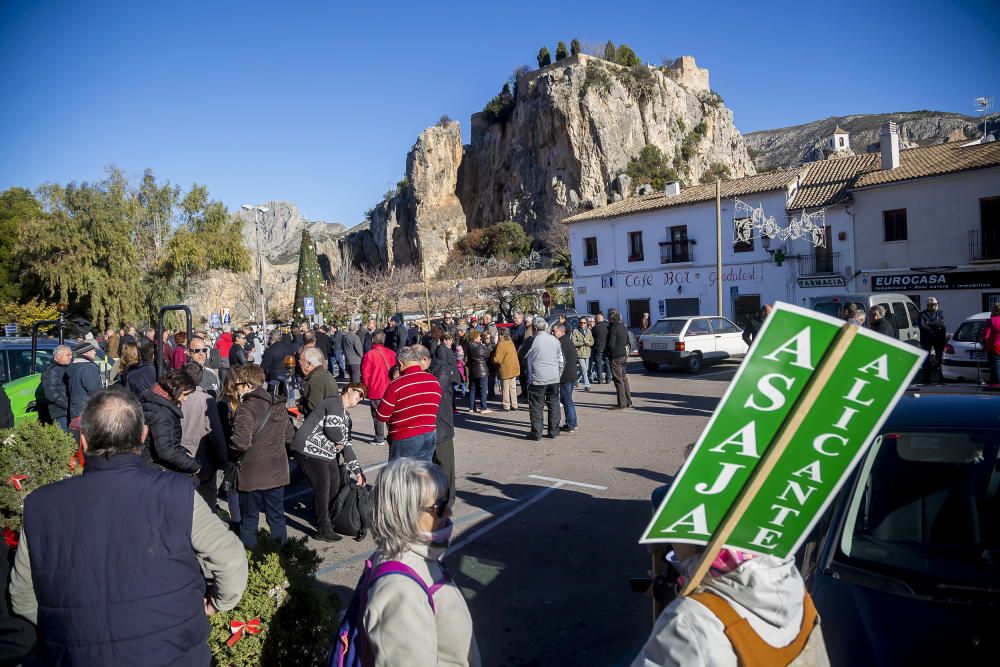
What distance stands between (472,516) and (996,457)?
4585 mm

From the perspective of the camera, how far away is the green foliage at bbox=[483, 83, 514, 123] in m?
76.6

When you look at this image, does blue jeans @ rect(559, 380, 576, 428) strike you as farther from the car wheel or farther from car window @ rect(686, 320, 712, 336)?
car window @ rect(686, 320, 712, 336)

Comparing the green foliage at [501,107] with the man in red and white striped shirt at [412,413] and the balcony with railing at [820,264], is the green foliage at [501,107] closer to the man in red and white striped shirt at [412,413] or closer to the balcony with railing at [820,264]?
the balcony with railing at [820,264]

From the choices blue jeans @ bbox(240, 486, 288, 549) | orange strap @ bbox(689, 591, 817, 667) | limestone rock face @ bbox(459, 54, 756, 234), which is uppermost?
limestone rock face @ bbox(459, 54, 756, 234)

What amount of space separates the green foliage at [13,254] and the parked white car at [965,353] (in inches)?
1522

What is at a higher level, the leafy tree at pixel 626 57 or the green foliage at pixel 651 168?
the leafy tree at pixel 626 57

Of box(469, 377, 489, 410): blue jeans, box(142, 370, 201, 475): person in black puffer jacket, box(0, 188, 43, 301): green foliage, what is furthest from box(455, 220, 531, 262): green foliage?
box(142, 370, 201, 475): person in black puffer jacket

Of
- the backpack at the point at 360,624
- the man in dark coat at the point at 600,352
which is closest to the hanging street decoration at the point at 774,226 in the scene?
the man in dark coat at the point at 600,352

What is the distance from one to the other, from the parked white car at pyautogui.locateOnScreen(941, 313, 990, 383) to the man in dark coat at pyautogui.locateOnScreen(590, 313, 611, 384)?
6.33 metres

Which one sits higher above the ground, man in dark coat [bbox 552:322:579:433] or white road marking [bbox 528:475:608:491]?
man in dark coat [bbox 552:322:579:433]

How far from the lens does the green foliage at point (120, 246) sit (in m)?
33.8

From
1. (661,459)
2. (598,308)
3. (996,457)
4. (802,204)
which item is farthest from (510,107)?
(996,457)

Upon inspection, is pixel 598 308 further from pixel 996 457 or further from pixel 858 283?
pixel 996 457

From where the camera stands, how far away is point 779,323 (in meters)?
1.71
